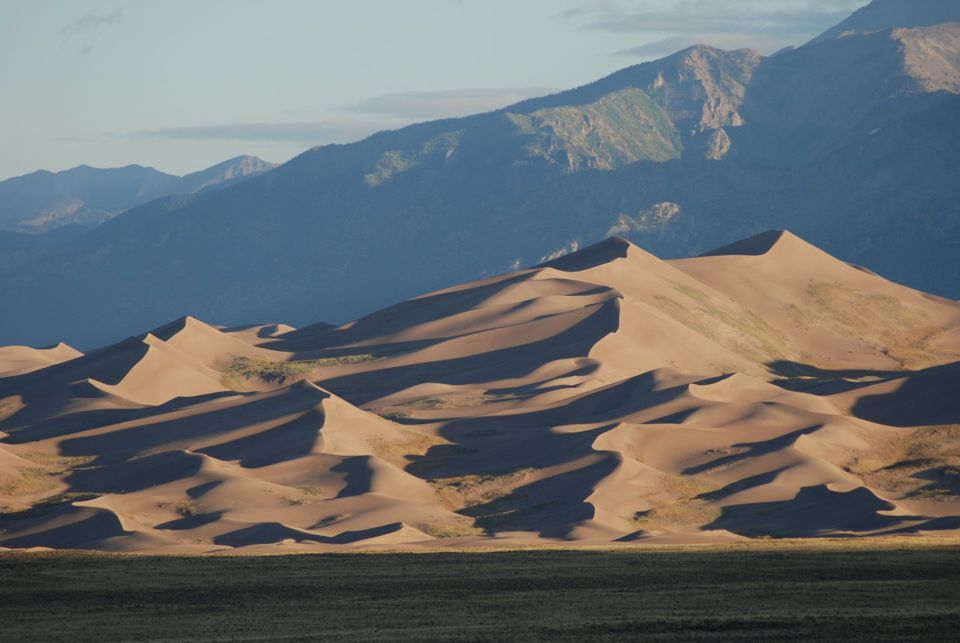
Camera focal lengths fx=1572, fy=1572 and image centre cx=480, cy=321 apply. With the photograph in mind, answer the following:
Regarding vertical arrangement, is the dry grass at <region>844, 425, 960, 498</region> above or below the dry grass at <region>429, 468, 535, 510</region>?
below

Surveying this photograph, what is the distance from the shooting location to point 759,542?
5641cm

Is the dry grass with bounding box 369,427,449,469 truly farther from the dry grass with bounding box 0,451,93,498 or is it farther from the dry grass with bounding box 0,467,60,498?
the dry grass with bounding box 0,467,60,498

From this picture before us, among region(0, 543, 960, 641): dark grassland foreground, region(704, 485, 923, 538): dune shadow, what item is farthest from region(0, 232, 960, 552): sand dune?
region(0, 543, 960, 641): dark grassland foreground

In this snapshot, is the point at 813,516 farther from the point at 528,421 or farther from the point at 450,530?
the point at 528,421

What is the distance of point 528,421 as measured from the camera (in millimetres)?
99438

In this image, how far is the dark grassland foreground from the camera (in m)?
31.7

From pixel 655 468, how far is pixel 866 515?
52.3ft

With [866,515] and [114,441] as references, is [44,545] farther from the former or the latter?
[866,515]

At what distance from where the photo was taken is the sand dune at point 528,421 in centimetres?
7406

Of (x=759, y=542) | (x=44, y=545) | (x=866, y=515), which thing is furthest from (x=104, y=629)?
(x=866, y=515)

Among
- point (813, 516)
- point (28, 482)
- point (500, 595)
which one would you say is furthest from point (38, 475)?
point (500, 595)

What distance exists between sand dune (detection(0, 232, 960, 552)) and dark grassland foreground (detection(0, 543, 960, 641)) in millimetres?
15735

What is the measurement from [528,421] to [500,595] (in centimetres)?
6081

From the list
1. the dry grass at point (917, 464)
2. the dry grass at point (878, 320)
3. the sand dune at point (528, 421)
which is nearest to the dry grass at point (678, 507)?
the sand dune at point (528, 421)
